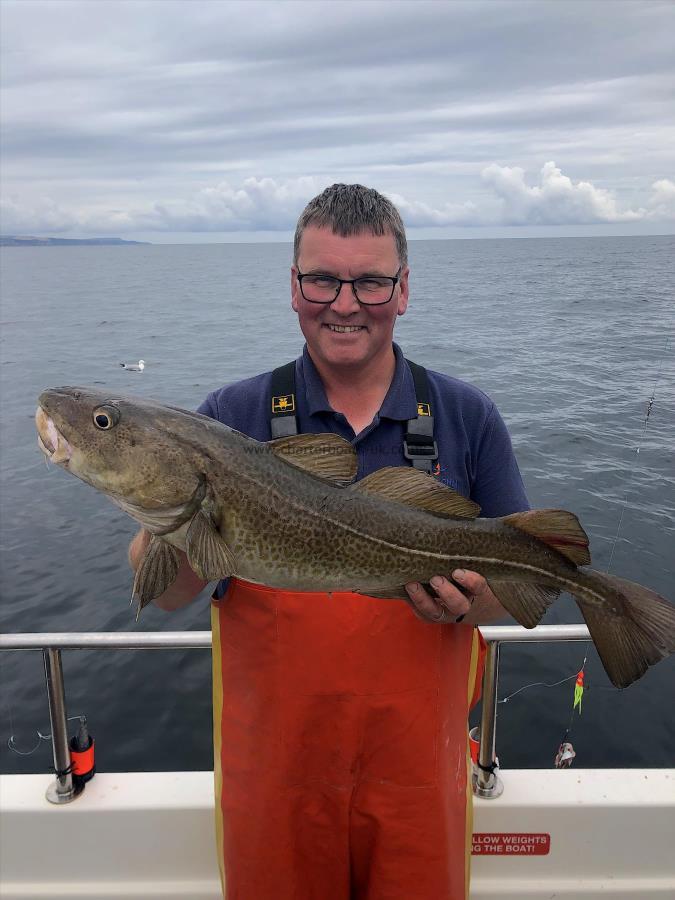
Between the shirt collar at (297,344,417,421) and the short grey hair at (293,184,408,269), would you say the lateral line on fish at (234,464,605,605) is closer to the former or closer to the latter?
the shirt collar at (297,344,417,421)

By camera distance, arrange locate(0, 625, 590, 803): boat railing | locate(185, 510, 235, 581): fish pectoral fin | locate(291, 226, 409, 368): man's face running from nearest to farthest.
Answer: locate(185, 510, 235, 581): fish pectoral fin, locate(291, 226, 409, 368): man's face, locate(0, 625, 590, 803): boat railing

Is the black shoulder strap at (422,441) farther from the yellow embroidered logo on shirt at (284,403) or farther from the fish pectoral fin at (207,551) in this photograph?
the fish pectoral fin at (207,551)

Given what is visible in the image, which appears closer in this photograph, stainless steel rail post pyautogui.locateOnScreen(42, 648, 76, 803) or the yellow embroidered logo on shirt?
the yellow embroidered logo on shirt

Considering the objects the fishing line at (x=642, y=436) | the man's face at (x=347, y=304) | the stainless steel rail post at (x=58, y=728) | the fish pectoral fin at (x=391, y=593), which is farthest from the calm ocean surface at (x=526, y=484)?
the fish pectoral fin at (x=391, y=593)

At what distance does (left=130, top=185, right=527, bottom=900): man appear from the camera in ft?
10.2

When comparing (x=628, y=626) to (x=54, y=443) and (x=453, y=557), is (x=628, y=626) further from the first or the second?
(x=54, y=443)

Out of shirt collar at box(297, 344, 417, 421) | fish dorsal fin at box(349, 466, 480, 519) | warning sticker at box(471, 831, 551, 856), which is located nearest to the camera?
fish dorsal fin at box(349, 466, 480, 519)

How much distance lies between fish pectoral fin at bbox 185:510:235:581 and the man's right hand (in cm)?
36

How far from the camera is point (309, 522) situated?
9.16ft

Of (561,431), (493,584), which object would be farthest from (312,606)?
(561,431)

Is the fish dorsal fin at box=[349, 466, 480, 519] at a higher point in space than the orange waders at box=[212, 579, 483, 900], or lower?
higher

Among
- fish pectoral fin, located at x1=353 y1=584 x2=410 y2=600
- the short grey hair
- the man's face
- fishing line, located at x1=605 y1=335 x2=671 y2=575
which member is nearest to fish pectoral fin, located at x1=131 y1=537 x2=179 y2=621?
fish pectoral fin, located at x1=353 y1=584 x2=410 y2=600

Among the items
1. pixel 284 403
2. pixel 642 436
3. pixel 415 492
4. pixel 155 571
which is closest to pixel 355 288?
pixel 284 403

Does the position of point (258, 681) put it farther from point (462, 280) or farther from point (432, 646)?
point (462, 280)
